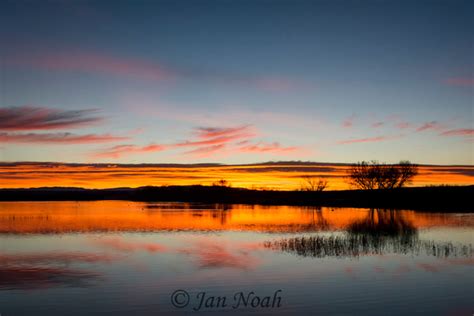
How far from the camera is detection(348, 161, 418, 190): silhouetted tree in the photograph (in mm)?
127875

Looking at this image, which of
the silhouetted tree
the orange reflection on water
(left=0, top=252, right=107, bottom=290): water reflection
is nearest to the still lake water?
(left=0, top=252, right=107, bottom=290): water reflection

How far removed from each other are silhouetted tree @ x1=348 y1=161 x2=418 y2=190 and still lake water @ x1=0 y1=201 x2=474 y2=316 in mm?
84804

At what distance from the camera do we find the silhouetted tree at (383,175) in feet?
420

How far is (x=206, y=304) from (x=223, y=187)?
179 metres

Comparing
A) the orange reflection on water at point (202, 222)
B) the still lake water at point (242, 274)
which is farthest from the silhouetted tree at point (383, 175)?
the still lake water at point (242, 274)

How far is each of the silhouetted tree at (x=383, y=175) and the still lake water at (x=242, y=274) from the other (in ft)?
278

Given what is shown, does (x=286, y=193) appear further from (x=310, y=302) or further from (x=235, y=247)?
(x=310, y=302)

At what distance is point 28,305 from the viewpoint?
1936 centimetres

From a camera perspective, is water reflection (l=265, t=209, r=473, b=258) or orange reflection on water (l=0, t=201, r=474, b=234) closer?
water reflection (l=265, t=209, r=473, b=258)

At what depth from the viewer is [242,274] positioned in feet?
85.0

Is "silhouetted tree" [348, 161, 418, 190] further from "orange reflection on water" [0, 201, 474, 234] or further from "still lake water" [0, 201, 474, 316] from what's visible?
"still lake water" [0, 201, 474, 316]

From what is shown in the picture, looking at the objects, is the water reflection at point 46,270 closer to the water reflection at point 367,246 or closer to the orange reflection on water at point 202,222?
the water reflection at point 367,246

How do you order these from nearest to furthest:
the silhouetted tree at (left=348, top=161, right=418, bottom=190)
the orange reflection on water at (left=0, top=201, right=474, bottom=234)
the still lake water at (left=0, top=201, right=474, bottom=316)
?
the still lake water at (left=0, top=201, right=474, bottom=316), the orange reflection on water at (left=0, top=201, right=474, bottom=234), the silhouetted tree at (left=348, top=161, right=418, bottom=190)

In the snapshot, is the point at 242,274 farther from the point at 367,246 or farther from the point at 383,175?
the point at 383,175
